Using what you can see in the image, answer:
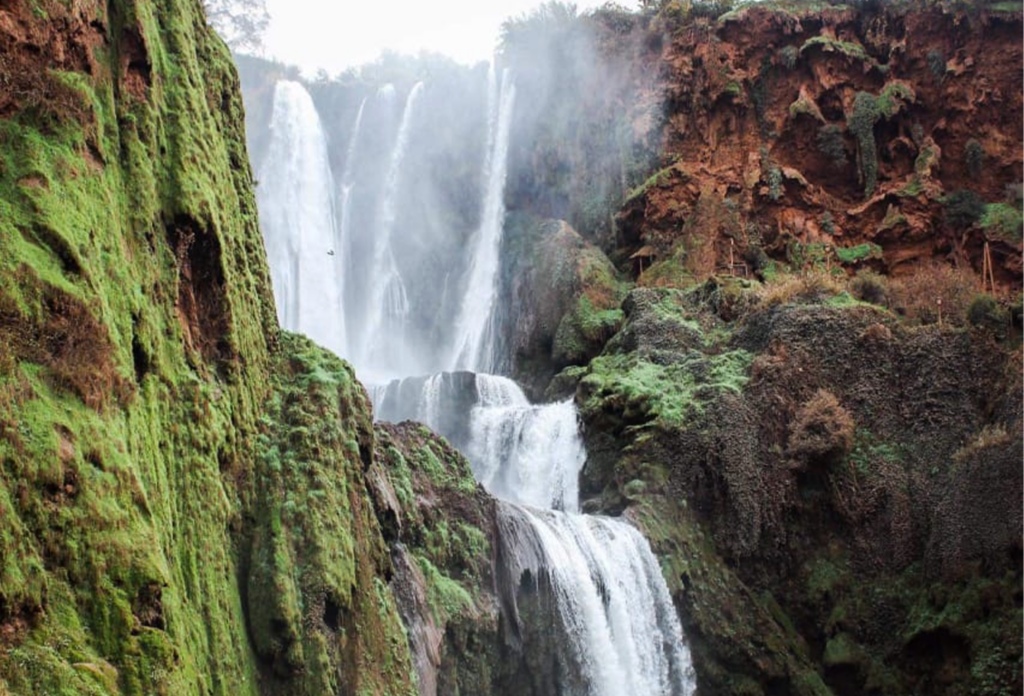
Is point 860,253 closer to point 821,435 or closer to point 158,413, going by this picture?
point 821,435

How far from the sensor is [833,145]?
31.0 meters

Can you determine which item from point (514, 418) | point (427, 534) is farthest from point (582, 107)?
point (427, 534)

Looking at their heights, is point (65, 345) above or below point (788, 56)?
below

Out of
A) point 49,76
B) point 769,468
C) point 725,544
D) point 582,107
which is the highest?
point 582,107

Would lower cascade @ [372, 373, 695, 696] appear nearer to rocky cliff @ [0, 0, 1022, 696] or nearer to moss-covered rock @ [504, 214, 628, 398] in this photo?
rocky cliff @ [0, 0, 1022, 696]

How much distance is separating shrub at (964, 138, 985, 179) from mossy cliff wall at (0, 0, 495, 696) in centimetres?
2436

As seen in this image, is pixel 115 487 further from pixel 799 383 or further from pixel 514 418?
pixel 799 383

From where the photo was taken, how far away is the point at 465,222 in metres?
37.0

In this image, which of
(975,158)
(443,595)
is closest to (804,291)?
(975,158)

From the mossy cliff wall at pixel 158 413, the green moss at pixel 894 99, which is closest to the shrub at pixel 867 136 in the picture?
the green moss at pixel 894 99

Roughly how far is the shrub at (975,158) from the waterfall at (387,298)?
20621 millimetres

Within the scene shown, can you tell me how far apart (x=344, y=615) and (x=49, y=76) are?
6.58 metres

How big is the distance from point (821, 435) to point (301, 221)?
75.7 feet

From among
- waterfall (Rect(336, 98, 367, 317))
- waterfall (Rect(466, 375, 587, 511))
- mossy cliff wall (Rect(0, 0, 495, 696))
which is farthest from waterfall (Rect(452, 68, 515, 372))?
mossy cliff wall (Rect(0, 0, 495, 696))
